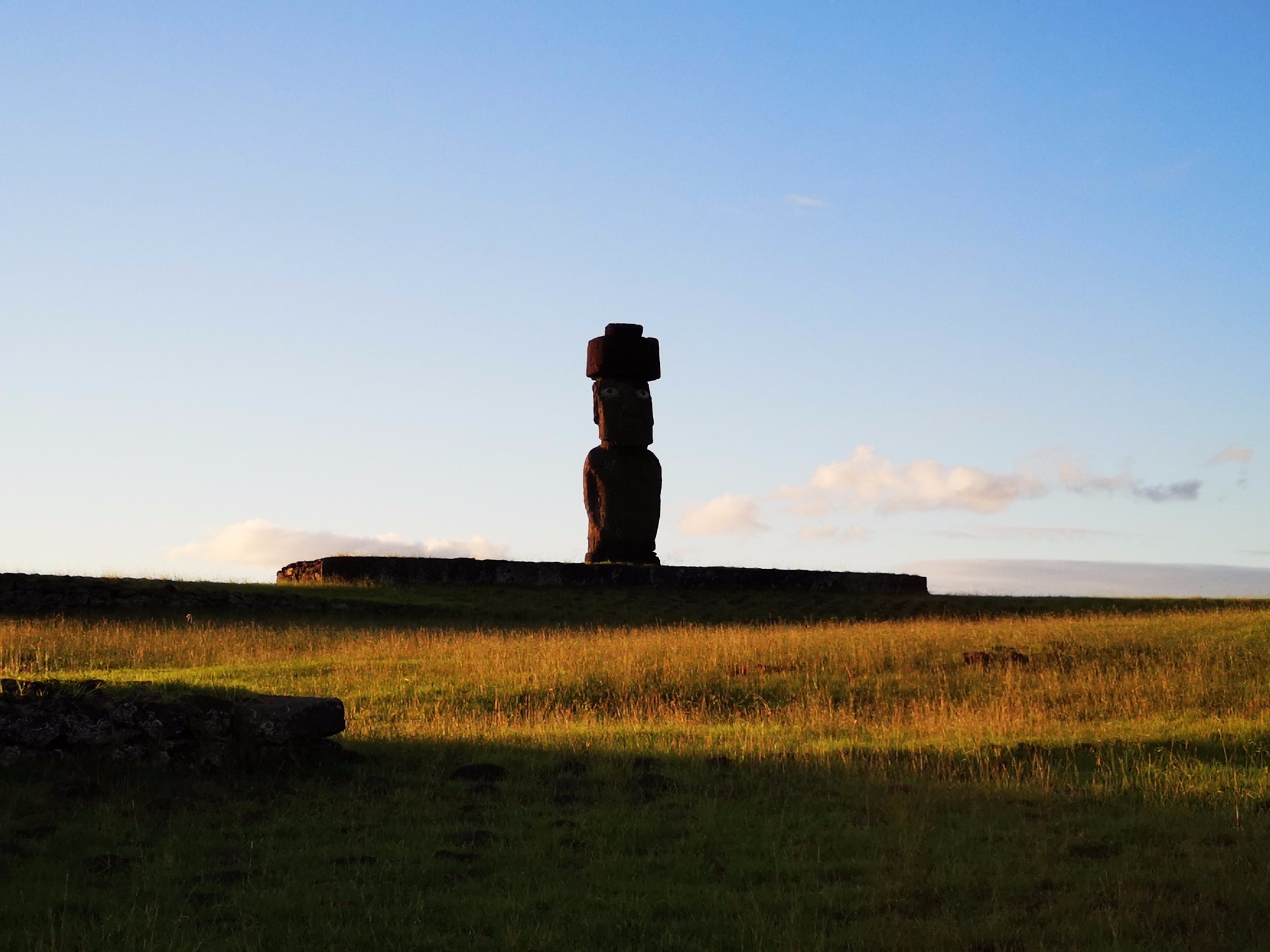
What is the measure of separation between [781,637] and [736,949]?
46.0 ft

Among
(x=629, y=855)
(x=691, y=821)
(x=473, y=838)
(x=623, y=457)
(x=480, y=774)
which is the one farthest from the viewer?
(x=623, y=457)

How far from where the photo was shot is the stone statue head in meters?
33.6

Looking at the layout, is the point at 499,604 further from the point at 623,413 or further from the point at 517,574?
the point at 623,413

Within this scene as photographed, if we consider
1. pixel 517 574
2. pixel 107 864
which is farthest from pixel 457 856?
pixel 517 574

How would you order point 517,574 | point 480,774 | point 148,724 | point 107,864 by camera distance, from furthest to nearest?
point 517,574
point 480,774
point 148,724
point 107,864

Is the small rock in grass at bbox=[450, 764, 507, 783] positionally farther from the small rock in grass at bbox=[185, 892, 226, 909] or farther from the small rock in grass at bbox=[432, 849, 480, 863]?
the small rock in grass at bbox=[185, 892, 226, 909]

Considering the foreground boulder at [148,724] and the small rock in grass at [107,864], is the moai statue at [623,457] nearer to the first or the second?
the foreground boulder at [148,724]

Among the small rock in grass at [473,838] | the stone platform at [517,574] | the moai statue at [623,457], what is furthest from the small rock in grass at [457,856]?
the moai statue at [623,457]

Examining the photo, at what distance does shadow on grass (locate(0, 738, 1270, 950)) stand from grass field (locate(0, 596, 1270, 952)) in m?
0.03

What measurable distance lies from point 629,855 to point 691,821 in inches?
34.4

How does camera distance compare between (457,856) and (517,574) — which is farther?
(517,574)

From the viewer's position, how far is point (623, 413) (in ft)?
110

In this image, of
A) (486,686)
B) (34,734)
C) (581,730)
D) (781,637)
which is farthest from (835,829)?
(781,637)

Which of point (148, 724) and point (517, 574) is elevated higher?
point (517, 574)
